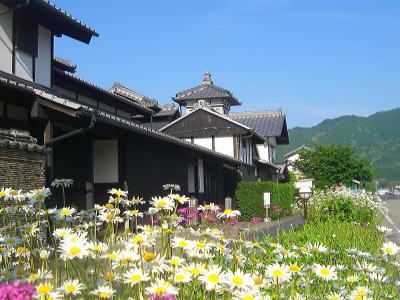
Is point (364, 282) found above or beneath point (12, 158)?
beneath

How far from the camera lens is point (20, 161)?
8750mm

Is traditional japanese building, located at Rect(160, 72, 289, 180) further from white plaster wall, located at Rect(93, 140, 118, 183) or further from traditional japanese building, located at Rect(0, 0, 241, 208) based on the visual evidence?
white plaster wall, located at Rect(93, 140, 118, 183)

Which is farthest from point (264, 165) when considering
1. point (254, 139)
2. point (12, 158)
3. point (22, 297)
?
point (22, 297)

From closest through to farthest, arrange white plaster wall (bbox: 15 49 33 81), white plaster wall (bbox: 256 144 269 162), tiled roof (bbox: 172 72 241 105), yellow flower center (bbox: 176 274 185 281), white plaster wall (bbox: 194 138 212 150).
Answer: yellow flower center (bbox: 176 274 185 281) → white plaster wall (bbox: 15 49 33 81) → white plaster wall (bbox: 194 138 212 150) → tiled roof (bbox: 172 72 241 105) → white plaster wall (bbox: 256 144 269 162)

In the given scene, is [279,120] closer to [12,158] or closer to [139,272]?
[12,158]

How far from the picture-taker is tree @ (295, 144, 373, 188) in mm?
42250

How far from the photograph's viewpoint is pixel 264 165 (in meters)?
35.0

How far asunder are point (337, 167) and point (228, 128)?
56.3 feet

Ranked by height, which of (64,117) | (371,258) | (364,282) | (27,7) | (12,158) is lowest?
(364,282)

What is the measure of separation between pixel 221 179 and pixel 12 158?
1680cm

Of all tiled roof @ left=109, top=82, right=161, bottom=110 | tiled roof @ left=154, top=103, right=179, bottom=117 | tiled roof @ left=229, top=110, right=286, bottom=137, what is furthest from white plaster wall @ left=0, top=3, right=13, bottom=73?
tiled roof @ left=229, top=110, right=286, bottom=137

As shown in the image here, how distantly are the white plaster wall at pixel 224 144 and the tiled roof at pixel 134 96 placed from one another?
412cm

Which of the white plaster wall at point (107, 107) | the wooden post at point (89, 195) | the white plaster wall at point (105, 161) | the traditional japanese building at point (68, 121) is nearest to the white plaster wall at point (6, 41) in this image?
the traditional japanese building at point (68, 121)

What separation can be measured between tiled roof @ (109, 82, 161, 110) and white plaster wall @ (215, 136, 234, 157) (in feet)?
13.5
